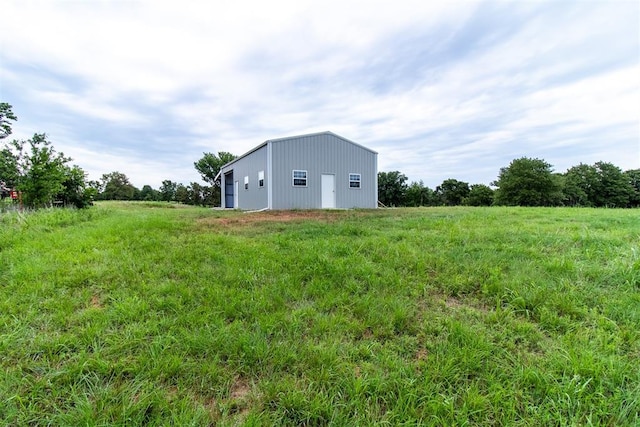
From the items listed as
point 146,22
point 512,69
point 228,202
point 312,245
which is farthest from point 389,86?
point 228,202

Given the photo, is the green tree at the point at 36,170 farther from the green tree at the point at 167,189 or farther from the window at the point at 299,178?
the green tree at the point at 167,189

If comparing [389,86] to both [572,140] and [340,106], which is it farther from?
[572,140]

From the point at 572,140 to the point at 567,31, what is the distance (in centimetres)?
1860

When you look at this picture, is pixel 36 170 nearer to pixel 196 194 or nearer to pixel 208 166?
pixel 196 194

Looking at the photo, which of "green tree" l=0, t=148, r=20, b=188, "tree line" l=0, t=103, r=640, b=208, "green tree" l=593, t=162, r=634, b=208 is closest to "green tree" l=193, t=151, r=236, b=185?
"tree line" l=0, t=103, r=640, b=208

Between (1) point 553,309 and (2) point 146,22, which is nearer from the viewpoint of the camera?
(1) point 553,309

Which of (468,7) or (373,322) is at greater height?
(468,7)

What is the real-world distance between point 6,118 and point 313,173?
Answer: 13.4 meters

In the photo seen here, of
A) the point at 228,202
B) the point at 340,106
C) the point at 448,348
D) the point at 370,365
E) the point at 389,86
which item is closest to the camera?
the point at 370,365

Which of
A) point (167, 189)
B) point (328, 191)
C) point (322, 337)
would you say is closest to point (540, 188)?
point (328, 191)

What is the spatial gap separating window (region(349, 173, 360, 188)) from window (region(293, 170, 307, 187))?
7.79ft

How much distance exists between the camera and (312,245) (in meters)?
4.10

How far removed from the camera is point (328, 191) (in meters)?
12.9

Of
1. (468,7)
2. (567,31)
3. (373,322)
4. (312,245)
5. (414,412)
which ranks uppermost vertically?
(468,7)
